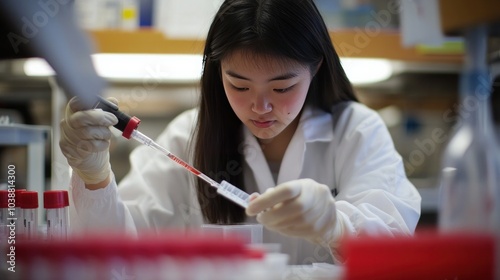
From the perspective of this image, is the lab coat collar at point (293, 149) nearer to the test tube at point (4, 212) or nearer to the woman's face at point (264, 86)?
the woman's face at point (264, 86)

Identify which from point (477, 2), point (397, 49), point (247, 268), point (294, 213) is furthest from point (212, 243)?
point (397, 49)

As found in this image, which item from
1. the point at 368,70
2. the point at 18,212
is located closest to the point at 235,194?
the point at 18,212

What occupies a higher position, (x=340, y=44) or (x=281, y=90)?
(x=340, y=44)

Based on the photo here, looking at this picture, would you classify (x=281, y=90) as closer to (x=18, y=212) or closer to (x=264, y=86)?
(x=264, y=86)

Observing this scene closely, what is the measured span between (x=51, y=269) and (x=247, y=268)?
0.68 ft

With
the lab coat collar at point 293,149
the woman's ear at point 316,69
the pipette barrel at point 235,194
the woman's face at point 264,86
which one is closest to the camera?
the pipette barrel at point 235,194

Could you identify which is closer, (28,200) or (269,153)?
(28,200)

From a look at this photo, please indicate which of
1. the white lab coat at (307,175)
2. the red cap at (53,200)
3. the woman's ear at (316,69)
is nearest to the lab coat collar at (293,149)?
the white lab coat at (307,175)

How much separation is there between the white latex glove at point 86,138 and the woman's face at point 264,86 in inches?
9.5

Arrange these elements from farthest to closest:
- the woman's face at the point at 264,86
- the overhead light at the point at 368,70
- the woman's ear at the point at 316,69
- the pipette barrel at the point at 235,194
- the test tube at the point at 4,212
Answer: the overhead light at the point at 368,70 → the woman's ear at the point at 316,69 → the woman's face at the point at 264,86 → the pipette barrel at the point at 235,194 → the test tube at the point at 4,212

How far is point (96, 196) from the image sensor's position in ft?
3.81

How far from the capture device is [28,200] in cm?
93

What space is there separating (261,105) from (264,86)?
38 mm

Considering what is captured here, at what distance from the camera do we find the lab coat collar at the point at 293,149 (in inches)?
54.5
